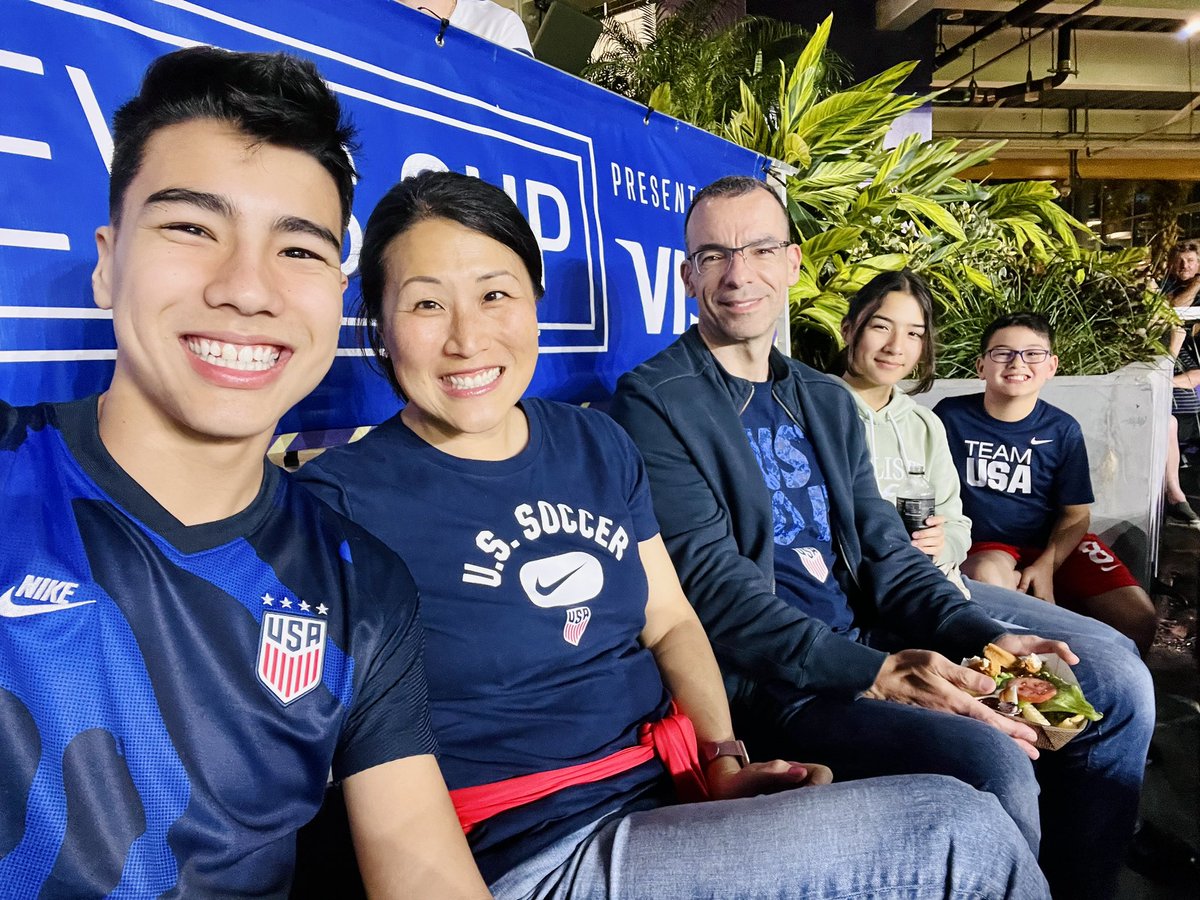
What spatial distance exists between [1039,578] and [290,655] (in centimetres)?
290

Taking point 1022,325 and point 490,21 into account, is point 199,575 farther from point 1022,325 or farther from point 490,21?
point 1022,325

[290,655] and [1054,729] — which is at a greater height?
[290,655]

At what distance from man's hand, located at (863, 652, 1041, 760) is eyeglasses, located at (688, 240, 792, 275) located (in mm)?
1020

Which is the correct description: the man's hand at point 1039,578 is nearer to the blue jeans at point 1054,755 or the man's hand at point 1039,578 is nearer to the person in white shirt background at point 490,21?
the blue jeans at point 1054,755

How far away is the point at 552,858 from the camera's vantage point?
1.17m

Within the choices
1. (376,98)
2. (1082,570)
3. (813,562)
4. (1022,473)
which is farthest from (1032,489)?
(376,98)

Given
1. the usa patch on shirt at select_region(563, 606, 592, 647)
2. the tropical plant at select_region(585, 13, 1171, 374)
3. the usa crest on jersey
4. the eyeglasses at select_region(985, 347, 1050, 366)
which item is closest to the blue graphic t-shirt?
the usa patch on shirt at select_region(563, 606, 592, 647)

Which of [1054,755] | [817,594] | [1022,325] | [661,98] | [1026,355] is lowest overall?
[1054,755]

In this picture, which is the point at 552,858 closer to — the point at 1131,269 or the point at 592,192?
the point at 592,192

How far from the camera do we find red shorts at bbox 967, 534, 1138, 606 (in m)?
3.09

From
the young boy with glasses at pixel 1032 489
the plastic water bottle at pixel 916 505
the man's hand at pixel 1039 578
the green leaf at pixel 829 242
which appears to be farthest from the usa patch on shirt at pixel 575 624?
the green leaf at pixel 829 242

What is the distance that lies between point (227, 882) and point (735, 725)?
121 centimetres

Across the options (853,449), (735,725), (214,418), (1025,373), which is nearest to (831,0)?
(1025,373)

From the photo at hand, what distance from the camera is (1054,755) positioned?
1.94 meters
